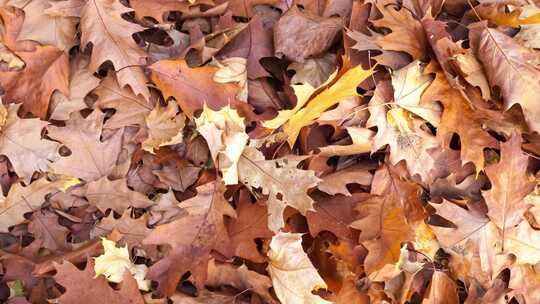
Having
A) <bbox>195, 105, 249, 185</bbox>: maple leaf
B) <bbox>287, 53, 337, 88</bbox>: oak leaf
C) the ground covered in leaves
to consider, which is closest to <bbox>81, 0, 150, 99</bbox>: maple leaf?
the ground covered in leaves

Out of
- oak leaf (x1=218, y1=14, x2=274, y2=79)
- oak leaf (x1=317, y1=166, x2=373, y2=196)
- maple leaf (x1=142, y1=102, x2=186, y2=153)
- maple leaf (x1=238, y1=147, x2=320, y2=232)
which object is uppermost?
oak leaf (x1=218, y1=14, x2=274, y2=79)

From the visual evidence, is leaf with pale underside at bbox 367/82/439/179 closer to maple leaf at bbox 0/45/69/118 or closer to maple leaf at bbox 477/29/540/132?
maple leaf at bbox 477/29/540/132

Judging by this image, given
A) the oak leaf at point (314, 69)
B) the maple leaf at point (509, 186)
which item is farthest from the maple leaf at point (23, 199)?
the maple leaf at point (509, 186)

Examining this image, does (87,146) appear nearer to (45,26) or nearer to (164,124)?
(164,124)

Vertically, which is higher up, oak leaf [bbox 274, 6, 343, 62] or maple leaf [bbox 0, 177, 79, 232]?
oak leaf [bbox 274, 6, 343, 62]

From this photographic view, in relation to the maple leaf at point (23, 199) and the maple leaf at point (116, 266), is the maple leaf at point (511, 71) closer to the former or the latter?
the maple leaf at point (116, 266)

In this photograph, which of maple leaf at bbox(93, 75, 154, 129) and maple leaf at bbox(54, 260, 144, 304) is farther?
maple leaf at bbox(93, 75, 154, 129)
